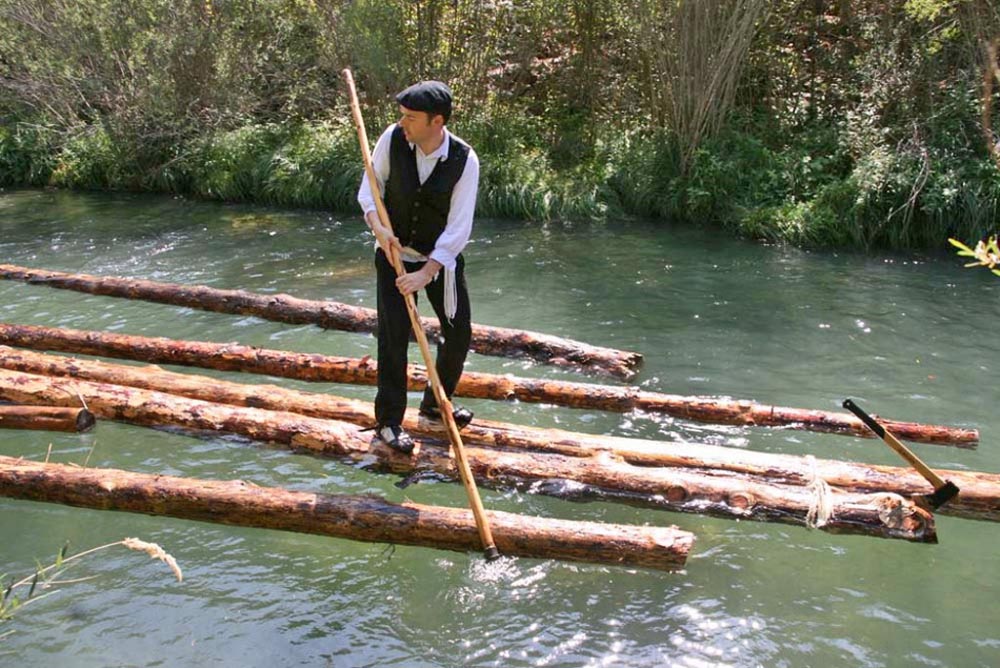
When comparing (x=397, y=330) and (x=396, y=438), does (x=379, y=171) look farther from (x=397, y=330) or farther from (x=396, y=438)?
(x=396, y=438)

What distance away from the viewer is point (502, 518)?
12.9 ft

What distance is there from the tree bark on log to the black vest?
1.37 meters

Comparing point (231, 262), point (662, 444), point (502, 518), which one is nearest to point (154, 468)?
point (502, 518)

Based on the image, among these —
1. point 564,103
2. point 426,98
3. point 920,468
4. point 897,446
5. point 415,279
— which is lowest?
point 920,468

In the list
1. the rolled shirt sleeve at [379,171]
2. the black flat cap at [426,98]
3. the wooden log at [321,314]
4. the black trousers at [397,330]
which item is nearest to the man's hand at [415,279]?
the black trousers at [397,330]

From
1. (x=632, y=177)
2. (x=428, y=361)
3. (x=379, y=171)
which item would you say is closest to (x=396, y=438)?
(x=428, y=361)

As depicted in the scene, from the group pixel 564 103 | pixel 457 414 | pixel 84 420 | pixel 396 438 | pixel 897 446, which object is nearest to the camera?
pixel 897 446

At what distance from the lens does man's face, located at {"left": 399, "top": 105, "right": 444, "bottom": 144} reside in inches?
161

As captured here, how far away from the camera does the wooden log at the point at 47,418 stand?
5.08 meters

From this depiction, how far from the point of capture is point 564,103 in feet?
44.2

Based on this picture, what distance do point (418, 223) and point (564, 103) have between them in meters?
9.63

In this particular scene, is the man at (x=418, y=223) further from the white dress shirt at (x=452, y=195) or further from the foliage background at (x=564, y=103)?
the foliage background at (x=564, y=103)

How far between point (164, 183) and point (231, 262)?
4913mm

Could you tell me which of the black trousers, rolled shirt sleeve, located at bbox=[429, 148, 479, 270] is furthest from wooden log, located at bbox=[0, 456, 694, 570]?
rolled shirt sleeve, located at bbox=[429, 148, 479, 270]
